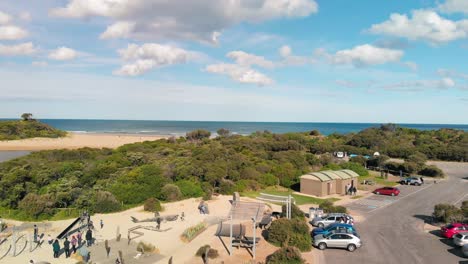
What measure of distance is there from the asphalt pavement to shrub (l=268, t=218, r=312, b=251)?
1337 mm

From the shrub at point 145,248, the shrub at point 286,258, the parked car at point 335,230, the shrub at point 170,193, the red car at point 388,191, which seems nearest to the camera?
the shrub at point 286,258

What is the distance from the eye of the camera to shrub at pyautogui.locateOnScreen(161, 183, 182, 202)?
1267 inches

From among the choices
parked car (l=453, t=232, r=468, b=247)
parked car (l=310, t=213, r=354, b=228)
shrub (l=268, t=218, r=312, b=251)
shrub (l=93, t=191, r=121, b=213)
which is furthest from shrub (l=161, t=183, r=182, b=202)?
parked car (l=453, t=232, r=468, b=247)

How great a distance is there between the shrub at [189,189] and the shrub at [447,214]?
20196 mm

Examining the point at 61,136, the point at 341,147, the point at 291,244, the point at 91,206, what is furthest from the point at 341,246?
the point at 61,136

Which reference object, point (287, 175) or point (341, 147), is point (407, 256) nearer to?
point (287, 175)

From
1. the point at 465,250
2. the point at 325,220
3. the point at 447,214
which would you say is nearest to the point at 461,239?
the point at 465,250

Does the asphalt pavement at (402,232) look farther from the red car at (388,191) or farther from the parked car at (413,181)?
the parked car at (413,181)

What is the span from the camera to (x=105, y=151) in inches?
2117

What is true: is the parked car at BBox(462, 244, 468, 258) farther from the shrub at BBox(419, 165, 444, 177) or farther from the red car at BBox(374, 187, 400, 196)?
the shrub at BBox(419, 165, 444, 177)

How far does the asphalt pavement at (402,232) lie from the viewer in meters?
19.0

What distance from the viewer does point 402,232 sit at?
24000 mm

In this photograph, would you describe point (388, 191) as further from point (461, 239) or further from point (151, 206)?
point (151, 206)

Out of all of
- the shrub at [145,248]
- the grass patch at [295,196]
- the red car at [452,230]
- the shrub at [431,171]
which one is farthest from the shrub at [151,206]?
the shrub at [431,171]
